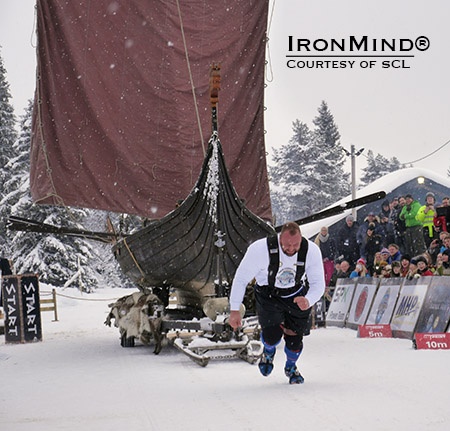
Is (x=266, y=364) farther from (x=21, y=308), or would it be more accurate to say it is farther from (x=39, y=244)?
(x=39, y=244)

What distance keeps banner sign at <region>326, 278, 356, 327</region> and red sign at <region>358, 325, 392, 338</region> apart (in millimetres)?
2222

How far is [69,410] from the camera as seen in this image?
14.4 feet

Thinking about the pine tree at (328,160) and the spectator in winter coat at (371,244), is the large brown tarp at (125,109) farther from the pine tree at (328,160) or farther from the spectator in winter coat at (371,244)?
the pine tree at (328,160)

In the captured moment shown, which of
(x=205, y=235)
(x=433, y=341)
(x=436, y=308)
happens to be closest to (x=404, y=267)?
(x=436, y=308)

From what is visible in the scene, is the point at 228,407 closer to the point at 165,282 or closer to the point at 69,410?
the point at 69,410

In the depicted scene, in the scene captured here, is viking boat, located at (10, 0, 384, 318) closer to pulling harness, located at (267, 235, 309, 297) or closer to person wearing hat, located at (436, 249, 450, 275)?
person wearing hat, located at (436, 249, 450, 275)

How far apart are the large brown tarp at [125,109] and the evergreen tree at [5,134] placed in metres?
19.9

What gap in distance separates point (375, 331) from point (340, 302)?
283cm

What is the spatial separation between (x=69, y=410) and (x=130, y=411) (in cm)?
44

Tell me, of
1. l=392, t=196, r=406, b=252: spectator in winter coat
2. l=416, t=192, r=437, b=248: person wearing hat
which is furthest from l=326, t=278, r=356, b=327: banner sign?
l=416, t=192, r=437, b=248: person wearing hat

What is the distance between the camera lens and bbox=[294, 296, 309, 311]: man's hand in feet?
16.2

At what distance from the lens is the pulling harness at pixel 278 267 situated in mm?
5016

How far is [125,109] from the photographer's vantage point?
1111cm

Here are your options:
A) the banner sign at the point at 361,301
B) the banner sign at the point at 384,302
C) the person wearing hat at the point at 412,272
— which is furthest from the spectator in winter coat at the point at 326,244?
the person wearing hat at the point at 412,272
